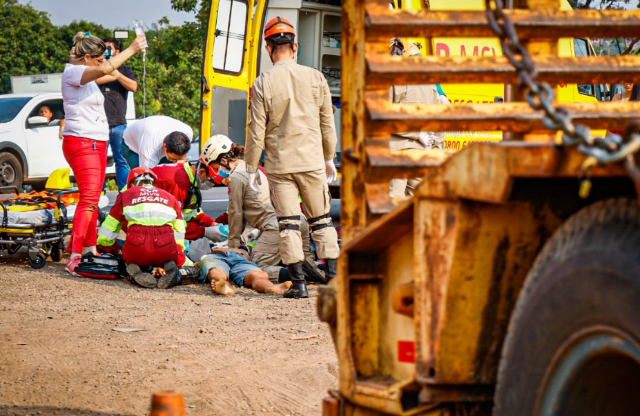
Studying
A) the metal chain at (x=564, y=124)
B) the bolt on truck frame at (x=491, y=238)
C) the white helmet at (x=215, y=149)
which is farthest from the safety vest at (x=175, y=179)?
the metal chain at (x=564, y=124)

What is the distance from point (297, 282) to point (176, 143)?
231 centimetres

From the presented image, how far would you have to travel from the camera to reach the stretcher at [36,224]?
915 cm

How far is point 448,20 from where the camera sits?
2.73 m

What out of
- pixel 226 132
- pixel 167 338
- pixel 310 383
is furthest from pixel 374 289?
pixel 226 132

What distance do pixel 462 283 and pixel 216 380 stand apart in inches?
116

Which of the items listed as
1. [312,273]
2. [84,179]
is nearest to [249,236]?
[312,273]

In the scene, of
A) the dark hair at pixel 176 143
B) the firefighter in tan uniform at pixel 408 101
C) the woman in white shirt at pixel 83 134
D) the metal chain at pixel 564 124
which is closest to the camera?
the metal chain at pixel 564 124

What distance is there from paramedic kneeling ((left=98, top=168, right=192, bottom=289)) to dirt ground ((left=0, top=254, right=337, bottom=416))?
0.22m

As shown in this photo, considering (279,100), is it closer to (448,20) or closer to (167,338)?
(167,338)

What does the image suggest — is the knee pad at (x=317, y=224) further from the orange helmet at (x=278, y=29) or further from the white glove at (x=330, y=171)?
the orange helmet at (x=278, y=29)

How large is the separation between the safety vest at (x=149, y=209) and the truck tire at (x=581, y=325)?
244 inches

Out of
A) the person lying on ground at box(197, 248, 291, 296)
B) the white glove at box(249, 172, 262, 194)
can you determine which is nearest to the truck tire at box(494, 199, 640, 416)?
the person lying on ground at box(197, 248, 291, 296)

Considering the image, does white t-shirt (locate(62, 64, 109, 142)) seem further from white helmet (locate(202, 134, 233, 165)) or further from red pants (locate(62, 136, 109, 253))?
white helmet (locate(202, 134, 233, 165))

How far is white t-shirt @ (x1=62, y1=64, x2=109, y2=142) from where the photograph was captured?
8.69 meters
